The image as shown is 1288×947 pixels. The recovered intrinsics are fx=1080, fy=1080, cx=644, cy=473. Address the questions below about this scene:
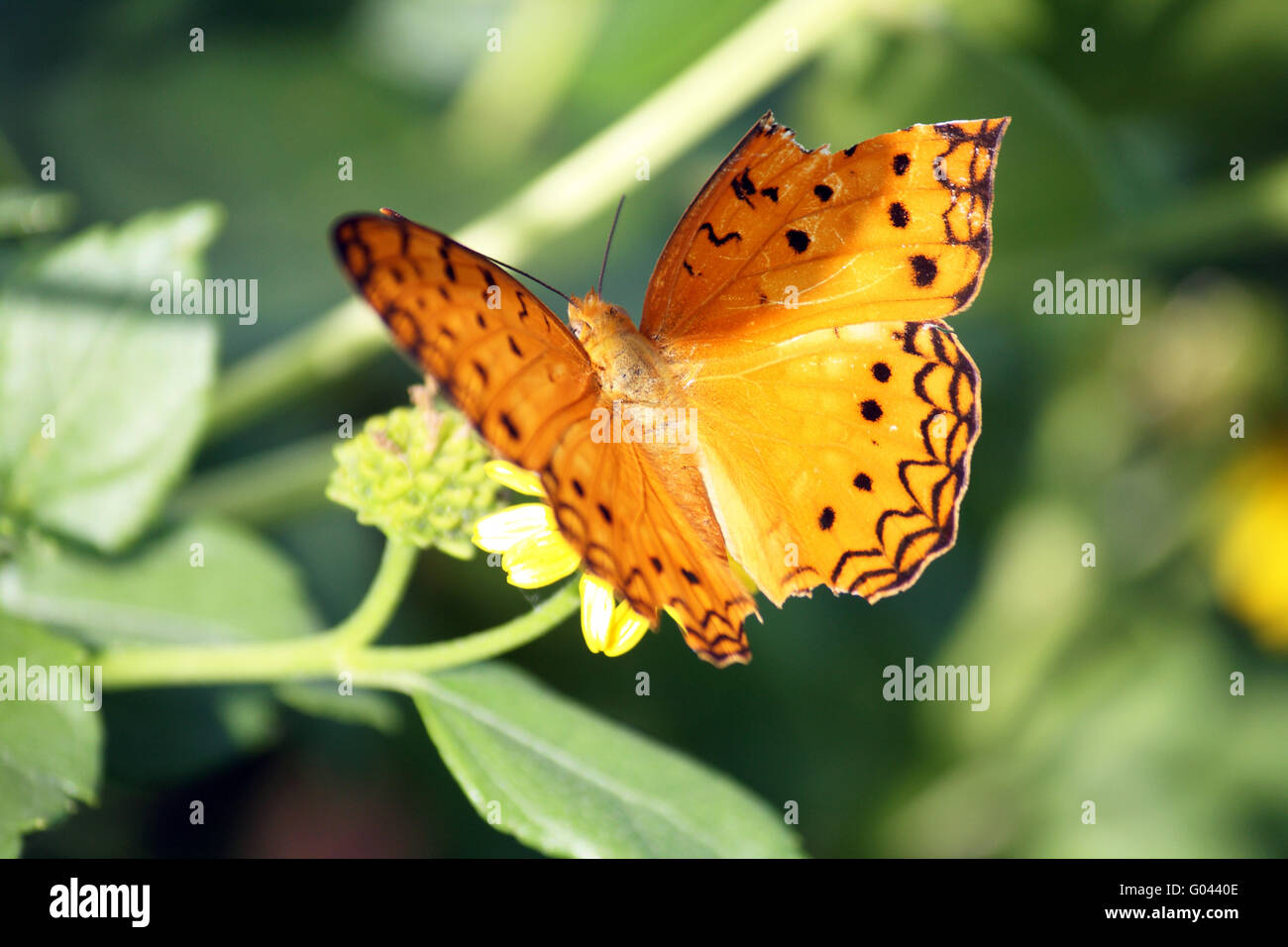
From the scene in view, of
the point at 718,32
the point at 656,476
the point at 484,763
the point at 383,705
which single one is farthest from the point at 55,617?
the point at 718,32

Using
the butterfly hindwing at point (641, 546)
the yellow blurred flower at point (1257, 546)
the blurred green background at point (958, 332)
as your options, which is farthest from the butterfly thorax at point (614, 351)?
the yellow blurred flower at point (1257, 546)

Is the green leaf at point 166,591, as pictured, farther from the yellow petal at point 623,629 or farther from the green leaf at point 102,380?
the yellow petal at point 623,629

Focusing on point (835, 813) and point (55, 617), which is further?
point (835, 813)

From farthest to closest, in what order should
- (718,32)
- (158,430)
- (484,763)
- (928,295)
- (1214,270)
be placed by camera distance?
1. (1214,270)
2. (718,32)
3. (158,430)
4. (928,295)
5. (484,763)

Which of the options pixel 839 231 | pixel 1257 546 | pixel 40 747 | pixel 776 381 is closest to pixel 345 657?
pixel 40 747

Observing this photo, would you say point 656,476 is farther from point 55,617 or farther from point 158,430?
point 55,617

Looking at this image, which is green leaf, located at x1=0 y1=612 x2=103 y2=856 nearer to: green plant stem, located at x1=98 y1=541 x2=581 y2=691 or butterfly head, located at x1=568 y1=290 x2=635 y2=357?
green plant stem, located at x1=98 y1=541 x2=581 y2=691

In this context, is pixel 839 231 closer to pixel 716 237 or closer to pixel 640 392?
pixel 716 237
